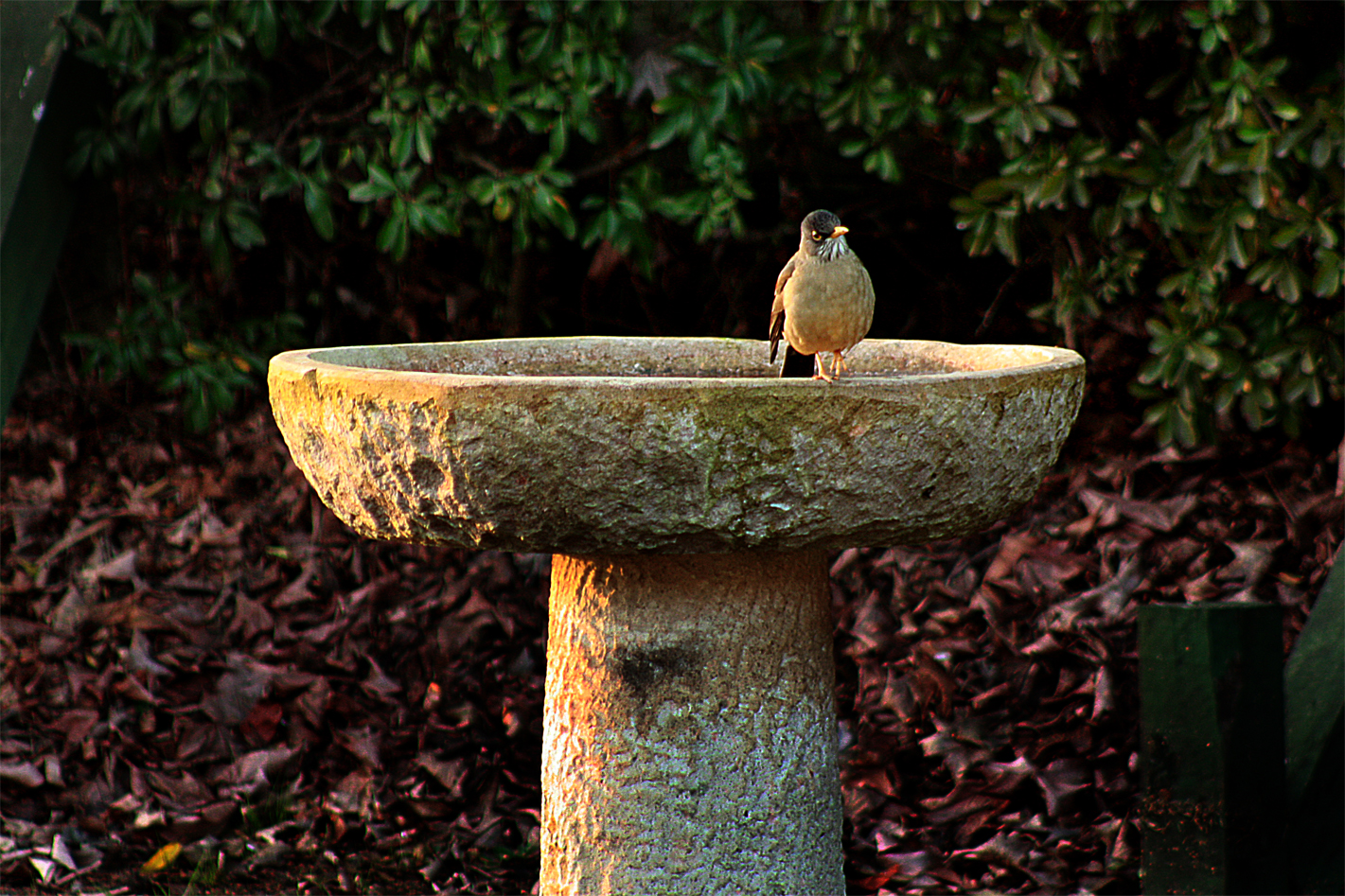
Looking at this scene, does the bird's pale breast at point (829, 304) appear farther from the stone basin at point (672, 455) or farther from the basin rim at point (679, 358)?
the stone basin at point (672, 455)

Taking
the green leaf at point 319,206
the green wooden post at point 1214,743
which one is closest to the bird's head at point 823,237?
the green wooden post at point 1214,743

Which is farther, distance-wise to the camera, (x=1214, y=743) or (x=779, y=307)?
(x=779, y=307)

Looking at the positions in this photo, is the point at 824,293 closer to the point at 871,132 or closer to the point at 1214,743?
the point at 1214,743

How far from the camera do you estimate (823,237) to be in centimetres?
227

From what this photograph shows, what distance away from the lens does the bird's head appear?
7.34 ft

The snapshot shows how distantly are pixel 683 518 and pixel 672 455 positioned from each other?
0.10 metres

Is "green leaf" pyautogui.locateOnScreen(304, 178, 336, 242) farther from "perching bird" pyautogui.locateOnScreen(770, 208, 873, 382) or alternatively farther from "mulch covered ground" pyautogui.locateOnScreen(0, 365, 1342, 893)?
"perching bird" pyautogui.locateOnScreen(770, 208, 873, 382)

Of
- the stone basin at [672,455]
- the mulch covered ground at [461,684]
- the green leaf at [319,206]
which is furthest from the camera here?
the green leaf at [319,206]

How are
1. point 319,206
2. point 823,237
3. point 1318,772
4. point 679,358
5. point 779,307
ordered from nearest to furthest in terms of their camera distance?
point 1318,772
point 823,237
point 779,307
point 679,358
point 319,206

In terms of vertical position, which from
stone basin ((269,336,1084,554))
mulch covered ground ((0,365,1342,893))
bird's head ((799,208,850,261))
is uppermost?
bird's head ((799,208,850,261))

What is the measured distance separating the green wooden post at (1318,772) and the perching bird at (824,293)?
95 cm

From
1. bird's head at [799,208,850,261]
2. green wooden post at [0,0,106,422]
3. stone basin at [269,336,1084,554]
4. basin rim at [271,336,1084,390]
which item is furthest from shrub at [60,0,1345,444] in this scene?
stone basin at [269,336,1084,554]

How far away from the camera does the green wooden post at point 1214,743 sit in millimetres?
1661

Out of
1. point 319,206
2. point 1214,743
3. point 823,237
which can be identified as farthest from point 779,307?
point 319,206
